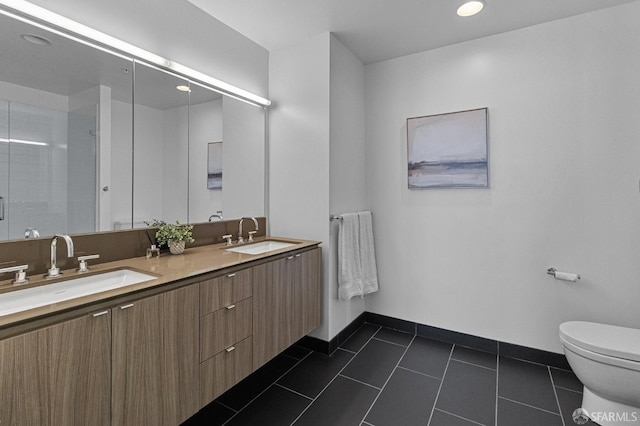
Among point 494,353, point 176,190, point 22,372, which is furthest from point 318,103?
point 494,353

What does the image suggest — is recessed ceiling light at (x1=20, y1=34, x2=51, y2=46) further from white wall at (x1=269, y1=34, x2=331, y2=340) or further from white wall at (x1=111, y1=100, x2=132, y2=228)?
white wall at (x1=269, y1=34, x2=331, y2=340)

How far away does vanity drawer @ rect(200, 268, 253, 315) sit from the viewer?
1467 mm

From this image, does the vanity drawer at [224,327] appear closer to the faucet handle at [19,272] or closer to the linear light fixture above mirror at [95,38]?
the faucet handle at [19,272]

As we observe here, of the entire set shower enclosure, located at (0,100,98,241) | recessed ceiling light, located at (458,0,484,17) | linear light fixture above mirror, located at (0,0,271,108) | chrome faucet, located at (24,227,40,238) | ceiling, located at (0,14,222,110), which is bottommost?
chrome faucet, located at (24,227,40,238)

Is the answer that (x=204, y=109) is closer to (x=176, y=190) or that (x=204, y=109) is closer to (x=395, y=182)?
(x=176, y=190)

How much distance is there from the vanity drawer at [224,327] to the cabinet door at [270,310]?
0.24 ft

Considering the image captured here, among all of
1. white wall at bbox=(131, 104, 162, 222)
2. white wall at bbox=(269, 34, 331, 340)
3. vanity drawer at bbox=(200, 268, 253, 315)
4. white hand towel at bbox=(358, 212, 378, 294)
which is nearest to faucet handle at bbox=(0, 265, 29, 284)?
white wall at bbox=(131, 104, 162, 222)

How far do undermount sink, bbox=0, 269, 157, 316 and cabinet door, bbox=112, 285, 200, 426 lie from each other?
0.53ft

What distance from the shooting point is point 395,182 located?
282 cm

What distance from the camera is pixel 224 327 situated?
157 cm

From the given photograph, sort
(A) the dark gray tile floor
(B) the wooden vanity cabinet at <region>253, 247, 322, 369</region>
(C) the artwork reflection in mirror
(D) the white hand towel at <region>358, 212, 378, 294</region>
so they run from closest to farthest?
(A) the dark gray tile floor → (B) the wooden vanity cabinet at <region>253, 247, 322, 369</region> → (C) the artwork reflection in mirror → (D) the white hand towel at <region>358, 212, 378, 294</region>

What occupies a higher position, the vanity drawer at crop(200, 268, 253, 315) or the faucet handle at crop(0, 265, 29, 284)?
the faucet handle at crop(0, 265, 29, 284)

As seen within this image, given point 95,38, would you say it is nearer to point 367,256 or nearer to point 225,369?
point 225,369

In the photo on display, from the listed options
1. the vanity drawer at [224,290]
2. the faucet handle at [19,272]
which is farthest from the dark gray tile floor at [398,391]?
the faucet handle at [19,272]
